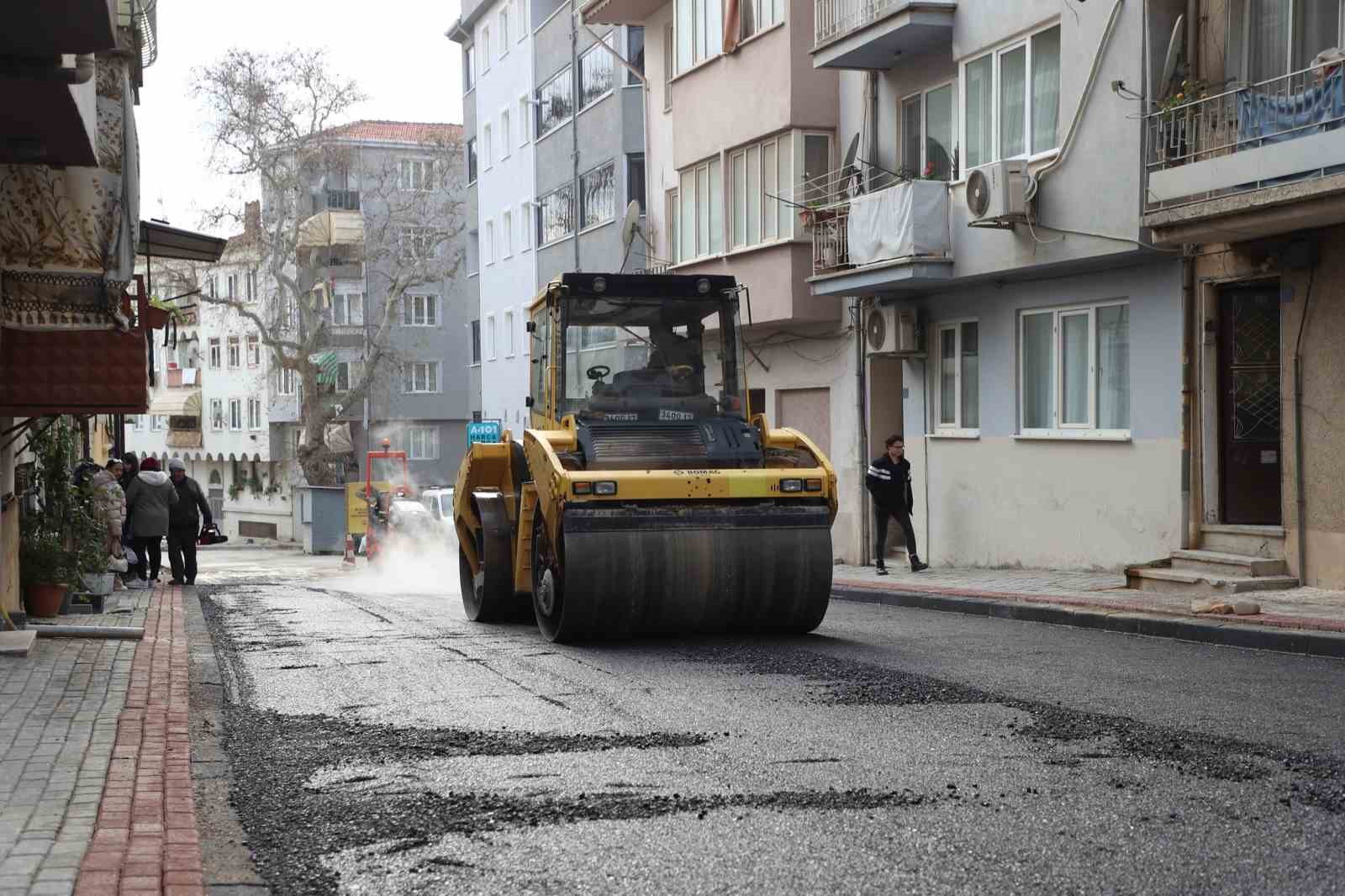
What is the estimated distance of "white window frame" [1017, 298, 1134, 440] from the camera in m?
19.0

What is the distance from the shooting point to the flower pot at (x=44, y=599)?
1509 cm

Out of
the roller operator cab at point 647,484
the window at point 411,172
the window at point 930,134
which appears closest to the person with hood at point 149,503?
the roller operator cab at point 647,484

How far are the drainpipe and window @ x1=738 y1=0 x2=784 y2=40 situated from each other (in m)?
4.58

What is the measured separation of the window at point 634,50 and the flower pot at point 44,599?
2176 cm

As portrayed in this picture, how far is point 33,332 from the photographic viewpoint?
12.7 m

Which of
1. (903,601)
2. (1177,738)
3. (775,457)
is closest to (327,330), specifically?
(903,601)

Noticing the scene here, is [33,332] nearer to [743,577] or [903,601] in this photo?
[743,577]

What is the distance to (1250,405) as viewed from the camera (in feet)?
54.4

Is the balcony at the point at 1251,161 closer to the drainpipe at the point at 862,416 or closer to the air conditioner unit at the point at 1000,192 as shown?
the air conditioner unit at the point at 1000,192

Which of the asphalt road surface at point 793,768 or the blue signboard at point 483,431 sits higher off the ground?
the blue signboard at point 483,431

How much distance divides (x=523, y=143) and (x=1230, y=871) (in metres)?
40.4

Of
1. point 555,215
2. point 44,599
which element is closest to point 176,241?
point 44,599

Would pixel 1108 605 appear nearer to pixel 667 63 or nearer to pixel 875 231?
pixel 875 231

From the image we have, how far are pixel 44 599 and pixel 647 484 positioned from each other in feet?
21.3
